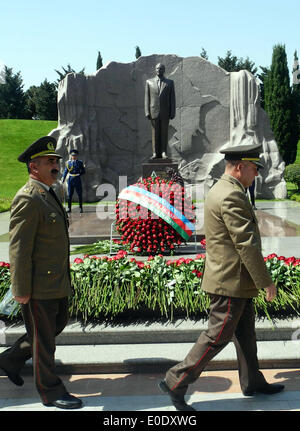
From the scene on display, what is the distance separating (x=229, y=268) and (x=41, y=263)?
3.94 feet

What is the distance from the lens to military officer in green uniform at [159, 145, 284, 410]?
255cm

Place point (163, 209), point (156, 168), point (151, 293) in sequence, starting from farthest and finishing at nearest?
point (156, 168), point (163, 209), point (151, 293)

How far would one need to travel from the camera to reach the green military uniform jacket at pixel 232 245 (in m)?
2.54

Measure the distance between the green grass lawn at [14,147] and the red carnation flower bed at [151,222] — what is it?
11076mm

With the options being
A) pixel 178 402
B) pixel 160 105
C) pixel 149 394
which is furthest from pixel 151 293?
pixel 160 105

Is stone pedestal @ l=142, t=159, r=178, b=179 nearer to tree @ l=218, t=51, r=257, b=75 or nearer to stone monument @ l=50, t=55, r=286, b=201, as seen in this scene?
stone monument @ l=50, t=55, r=286, b=201

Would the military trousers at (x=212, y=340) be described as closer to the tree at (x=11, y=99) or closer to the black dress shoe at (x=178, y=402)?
the black dress shoe at (x=178, y=402)

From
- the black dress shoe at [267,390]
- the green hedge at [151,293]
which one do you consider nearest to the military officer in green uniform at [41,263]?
the green hedge at [151,293]

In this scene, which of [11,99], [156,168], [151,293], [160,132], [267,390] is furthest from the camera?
[11,99]

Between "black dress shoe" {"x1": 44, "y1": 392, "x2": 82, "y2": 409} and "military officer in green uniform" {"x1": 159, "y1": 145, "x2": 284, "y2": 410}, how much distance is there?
1.86 ft

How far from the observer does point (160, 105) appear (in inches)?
435

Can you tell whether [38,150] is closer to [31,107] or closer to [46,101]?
[46,101]

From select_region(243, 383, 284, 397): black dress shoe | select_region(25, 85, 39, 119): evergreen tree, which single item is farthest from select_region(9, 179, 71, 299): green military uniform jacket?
select_region(25, 85, 39, 119): evergreen tree

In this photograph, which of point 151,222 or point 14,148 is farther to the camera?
point 14,148
